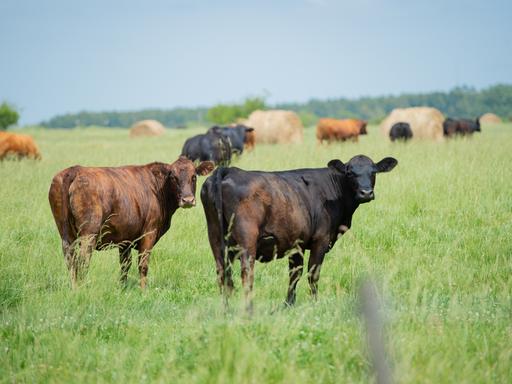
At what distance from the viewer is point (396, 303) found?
6672 millimetres

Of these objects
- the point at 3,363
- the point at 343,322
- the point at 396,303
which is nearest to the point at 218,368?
the point at 343,322

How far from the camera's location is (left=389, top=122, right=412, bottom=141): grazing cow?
95.3 feet

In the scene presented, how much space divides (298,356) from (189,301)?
2653 mm

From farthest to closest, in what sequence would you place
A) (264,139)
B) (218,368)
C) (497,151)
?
(264,139)
(497,151)
(218,368)

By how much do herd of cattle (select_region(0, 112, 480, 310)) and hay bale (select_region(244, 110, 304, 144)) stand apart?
26536 mm

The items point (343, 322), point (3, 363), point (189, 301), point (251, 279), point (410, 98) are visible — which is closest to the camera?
point (3, 363)

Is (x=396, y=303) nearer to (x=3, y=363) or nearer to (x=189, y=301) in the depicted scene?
(x=189, y=301)

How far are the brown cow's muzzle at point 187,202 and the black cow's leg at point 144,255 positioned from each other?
1.83ft

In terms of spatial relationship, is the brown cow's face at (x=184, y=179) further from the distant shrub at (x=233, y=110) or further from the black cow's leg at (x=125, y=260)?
the distant shrub at (x=233, y=110)

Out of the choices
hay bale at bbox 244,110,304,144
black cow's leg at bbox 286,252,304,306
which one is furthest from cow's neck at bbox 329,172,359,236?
hay bale at bbox 244,110,304,144

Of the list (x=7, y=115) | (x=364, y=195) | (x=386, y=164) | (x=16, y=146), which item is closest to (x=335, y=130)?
(x=16, y=146)

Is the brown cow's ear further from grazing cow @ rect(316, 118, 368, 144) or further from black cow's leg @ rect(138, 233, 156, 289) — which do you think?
grazing cow @ rect(316, 118, 368, 144)

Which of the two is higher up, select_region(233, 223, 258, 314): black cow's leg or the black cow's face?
the black cow's face

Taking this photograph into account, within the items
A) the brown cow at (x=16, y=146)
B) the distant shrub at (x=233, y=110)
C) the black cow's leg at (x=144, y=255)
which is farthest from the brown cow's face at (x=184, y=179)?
the distant shrub at (x=233, y=110)
